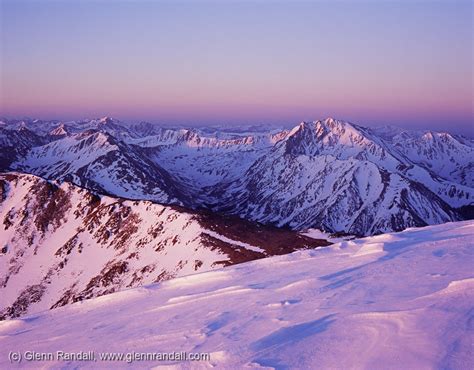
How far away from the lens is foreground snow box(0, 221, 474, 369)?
7.99 metres

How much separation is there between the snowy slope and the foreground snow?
51920 mm

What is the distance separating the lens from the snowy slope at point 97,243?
77750mm

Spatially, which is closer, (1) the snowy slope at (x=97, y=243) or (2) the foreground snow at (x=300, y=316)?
(2) the foreground snow at (x=300, y=316)

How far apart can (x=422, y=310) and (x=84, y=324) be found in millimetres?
10104

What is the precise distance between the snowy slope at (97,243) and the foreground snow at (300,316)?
51.9 m

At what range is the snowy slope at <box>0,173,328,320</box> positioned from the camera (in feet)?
255

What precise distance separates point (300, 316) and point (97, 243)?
107182 mm

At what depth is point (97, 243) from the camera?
108m

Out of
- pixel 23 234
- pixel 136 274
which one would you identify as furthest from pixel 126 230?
pixel 23 234

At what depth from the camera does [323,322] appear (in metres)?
9.58

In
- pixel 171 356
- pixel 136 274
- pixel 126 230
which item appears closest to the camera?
pixel 171 356

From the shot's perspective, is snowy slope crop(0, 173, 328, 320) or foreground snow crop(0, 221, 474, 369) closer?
foreground snow crop(0, 221, 474, 369)

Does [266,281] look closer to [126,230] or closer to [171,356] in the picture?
[171,356]

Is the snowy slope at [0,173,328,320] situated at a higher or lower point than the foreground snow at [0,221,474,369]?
lower
